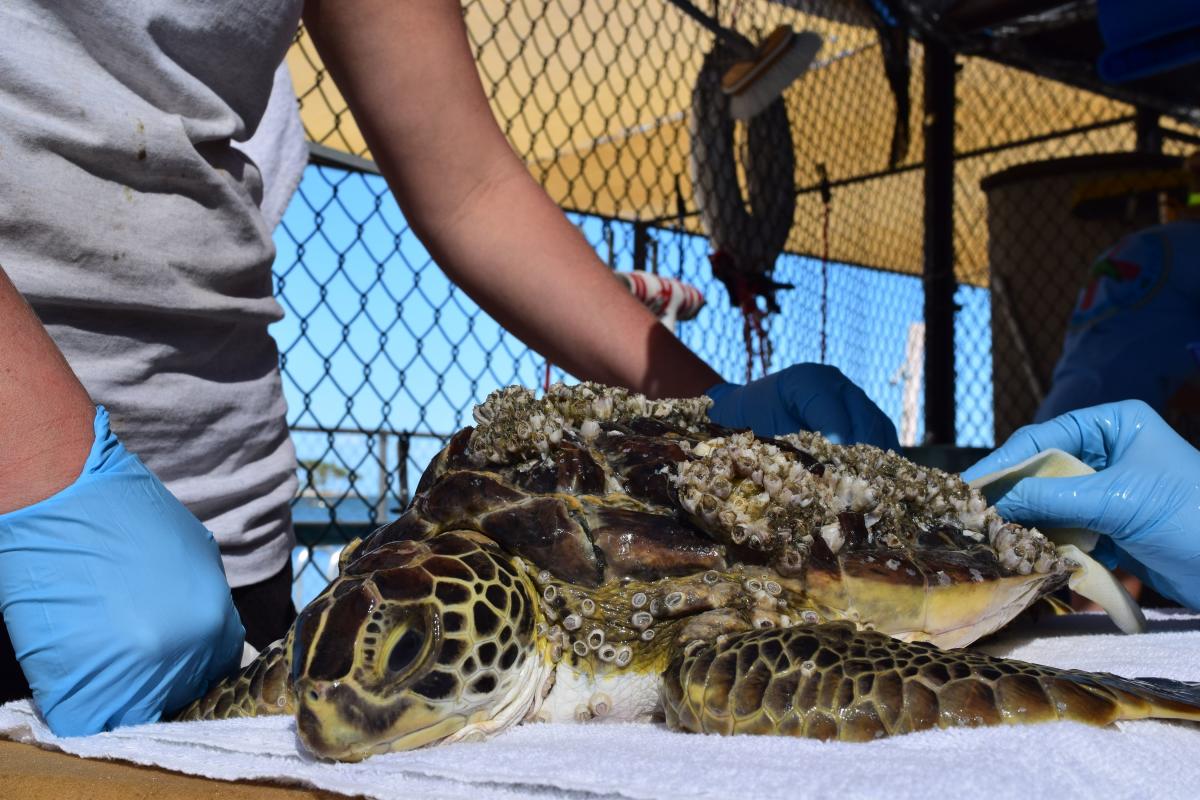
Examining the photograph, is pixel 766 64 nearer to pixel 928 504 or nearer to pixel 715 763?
pixel 928 504

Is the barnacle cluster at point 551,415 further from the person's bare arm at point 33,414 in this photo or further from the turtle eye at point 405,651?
the person's bare arm at point 33,414

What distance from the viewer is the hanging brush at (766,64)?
316 cm

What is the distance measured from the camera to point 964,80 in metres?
6.10

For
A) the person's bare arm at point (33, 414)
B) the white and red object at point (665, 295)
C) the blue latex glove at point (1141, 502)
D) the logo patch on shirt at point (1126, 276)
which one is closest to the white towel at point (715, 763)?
the person's bare arm at point (33, 414)

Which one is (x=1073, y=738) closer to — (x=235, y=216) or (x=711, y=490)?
(x=711, y=490)

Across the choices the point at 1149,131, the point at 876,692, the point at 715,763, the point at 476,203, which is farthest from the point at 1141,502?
the point at 1149,131

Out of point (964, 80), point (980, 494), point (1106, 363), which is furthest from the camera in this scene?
point (964, 80)

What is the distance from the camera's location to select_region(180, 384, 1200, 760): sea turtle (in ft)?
2.15

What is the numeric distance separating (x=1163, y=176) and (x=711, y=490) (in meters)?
3.83

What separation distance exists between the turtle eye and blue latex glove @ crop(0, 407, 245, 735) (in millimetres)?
195

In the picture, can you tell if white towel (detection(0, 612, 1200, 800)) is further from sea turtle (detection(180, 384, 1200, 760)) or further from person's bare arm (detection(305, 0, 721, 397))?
person's bare arm (detection(305, 0, 721, 397))

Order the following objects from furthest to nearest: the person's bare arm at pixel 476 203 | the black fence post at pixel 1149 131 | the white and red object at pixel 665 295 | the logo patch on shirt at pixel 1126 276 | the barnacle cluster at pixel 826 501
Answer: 1. the black fence post at pixel 1149 131
2. the white and red object at pixel 665 295
3. the logo patch on shirt at pixel 1126 276
4. the person's bare arm at pixel 476 203
5. the barnacle cluster at pixel 826 501

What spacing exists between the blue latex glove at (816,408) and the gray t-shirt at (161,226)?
2.07 ft

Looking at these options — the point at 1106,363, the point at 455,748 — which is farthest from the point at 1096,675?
the point at 1106,363
